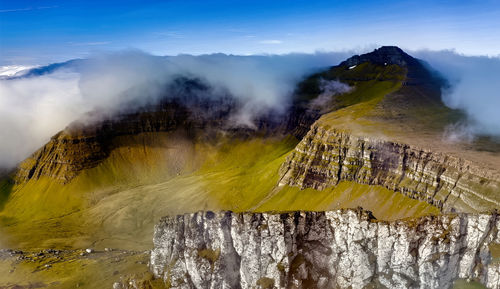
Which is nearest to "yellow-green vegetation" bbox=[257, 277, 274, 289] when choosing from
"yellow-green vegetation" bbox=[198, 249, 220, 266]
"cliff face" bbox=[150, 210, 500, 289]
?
"cliff face" bbox=[150, 210, 500, 289]

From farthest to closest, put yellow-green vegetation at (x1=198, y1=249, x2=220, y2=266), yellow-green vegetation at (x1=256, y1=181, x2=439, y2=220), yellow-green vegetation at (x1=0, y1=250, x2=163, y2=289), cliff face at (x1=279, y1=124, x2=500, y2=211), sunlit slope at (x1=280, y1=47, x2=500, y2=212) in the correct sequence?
yellow-green vegetation at (x1=256, y1=181, x2=439, y2=220)
yellow-green vegetation at (x1=0, y1=250, x2=163, y2=289)
sunlit slope at (x1=280, y1=47, x2=500, y2=212)
cliff face at (x1=279, y1=124, x2=500, y2=211)
yellow-green vegetation at (x1=198, y1=249, x2=220, y2=266)

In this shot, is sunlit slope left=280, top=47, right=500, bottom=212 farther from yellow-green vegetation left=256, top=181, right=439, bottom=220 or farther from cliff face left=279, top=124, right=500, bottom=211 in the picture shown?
yellow-green vegetation left=256, top=181, right=439, bottom=220

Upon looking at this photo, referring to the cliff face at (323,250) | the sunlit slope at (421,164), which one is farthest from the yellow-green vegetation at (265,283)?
the sunlit slope at (421,164)

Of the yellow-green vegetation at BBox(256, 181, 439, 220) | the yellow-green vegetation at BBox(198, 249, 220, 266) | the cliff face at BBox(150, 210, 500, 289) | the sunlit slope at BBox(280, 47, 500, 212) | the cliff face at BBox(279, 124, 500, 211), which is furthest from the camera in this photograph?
the yellow-green vegetation at BBox(256, 181, 439, 220)

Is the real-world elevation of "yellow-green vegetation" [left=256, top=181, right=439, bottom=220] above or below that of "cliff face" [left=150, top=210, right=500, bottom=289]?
below

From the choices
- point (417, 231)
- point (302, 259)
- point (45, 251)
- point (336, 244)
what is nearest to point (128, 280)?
point (302, 259)

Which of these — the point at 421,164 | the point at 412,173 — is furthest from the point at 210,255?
the point at 421,164

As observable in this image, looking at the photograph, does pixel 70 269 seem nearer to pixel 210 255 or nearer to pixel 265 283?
pixel 210 255
